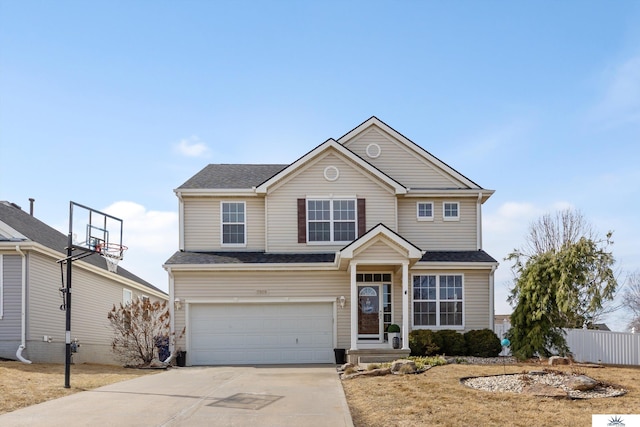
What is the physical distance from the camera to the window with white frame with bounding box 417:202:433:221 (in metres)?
24.6

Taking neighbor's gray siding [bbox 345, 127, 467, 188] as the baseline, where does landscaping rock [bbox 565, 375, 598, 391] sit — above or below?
below

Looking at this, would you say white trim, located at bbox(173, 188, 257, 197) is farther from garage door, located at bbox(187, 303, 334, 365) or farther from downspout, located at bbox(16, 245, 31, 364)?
downspout, located at bbox(16, 245, 31, 364)

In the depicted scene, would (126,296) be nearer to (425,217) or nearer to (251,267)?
(251,267)

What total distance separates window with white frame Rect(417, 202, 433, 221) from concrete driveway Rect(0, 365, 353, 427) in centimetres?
902

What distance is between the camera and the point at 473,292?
926 inches

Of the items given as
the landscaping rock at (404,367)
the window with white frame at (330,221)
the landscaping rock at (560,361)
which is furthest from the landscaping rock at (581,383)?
the window with white frame at (330,221)

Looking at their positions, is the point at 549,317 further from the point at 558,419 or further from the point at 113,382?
the point at 113,382

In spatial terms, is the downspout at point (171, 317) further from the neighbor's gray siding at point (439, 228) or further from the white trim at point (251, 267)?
the neighbor's gray siding at point (439, 228)

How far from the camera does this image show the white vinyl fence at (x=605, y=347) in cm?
2053

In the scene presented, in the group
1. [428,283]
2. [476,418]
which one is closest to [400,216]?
[428,283]

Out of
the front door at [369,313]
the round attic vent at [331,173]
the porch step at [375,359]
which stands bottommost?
the porch step at [375,359]

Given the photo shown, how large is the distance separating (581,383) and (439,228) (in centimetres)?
1162

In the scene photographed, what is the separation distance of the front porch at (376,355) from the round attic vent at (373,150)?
314 inches

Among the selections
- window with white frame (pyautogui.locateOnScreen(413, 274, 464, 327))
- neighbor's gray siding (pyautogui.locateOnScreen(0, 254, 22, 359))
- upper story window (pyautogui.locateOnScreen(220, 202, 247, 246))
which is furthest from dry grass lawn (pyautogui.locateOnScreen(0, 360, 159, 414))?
window with white frame (pyautogui.locateOnScreen(413, 274, 464, 327))
